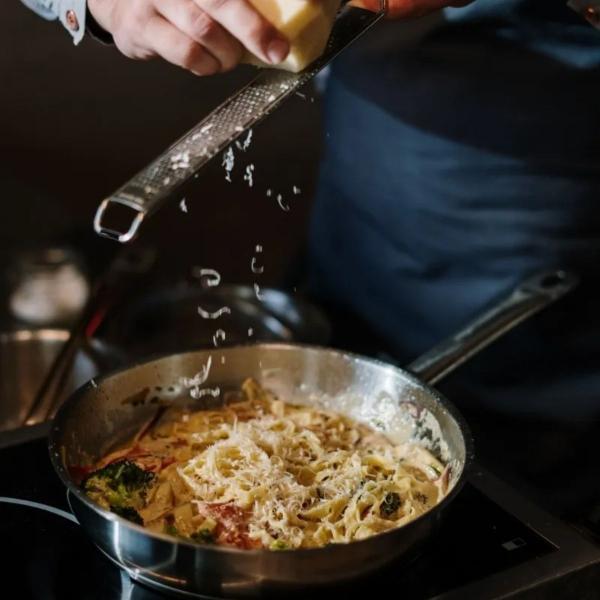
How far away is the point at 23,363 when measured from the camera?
2021mm

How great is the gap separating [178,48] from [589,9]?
0.60 metres

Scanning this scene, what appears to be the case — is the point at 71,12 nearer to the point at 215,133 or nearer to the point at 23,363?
the point at 215,133

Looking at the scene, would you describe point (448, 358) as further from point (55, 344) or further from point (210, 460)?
point (55, 344)

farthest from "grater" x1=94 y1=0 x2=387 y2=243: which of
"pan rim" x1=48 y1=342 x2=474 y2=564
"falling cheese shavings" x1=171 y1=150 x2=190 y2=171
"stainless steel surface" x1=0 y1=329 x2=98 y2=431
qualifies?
"stainless steel surface" x1=0 y1=329 x2=98 y2=431

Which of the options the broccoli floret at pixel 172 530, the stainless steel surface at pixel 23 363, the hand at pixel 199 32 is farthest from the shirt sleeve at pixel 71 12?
the broccoli floret at pixel 172 530

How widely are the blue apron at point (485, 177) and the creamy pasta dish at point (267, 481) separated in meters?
0.60

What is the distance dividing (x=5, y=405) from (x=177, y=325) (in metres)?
0.38

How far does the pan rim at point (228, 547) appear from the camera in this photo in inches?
39.8

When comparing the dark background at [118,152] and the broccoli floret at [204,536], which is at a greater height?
the broccoli floret at [204,536]

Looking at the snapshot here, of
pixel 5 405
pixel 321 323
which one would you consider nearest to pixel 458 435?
pixel 321 323

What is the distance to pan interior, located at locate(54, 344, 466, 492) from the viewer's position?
4.48 ft

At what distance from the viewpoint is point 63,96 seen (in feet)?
8.60

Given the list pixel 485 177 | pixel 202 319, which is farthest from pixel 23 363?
pixel 485 177

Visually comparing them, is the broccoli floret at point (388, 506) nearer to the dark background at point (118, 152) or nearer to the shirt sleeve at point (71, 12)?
the shirt sleeve at point (71, 12)
